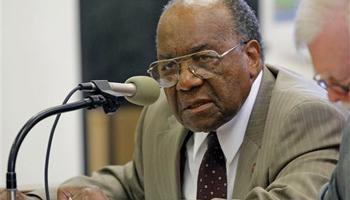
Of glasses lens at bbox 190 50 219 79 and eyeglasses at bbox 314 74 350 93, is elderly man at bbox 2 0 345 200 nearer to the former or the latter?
glasses lens at bbox 190 50 219 79

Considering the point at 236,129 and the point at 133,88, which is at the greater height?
the point at 133,88

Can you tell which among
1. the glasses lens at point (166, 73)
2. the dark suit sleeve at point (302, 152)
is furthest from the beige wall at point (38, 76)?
the dark suit sleeve at point (302, 152)

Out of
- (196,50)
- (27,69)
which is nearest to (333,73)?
(196,50)

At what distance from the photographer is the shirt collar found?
1752 millimetres

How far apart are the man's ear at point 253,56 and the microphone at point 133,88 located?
0.96 feet

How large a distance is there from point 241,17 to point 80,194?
55 cm

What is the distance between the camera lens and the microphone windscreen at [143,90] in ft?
4.83

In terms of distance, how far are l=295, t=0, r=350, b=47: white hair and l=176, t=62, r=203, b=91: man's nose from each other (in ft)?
0.78

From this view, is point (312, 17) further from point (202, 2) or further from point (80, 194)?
point (80, 194)

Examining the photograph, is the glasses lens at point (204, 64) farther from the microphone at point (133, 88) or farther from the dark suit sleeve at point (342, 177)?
the dark suit sleeve at point (342, 177)

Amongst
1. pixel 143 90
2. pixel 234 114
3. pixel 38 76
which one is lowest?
pixel 38 76

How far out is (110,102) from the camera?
4.51 feet

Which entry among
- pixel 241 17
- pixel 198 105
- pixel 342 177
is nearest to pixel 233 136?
pixel 198 105

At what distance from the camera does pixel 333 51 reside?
4.55 feet
